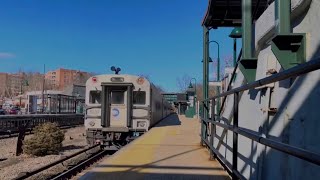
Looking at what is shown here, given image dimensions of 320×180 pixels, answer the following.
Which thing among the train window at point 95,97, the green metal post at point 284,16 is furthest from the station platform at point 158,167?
the train window at point 95,97

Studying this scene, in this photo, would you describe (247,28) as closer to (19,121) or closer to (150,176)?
(150,176)

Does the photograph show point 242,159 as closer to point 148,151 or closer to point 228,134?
point 228,134

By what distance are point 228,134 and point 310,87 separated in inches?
178

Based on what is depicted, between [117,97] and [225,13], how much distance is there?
8394 mm

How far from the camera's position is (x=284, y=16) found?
16.6 ft

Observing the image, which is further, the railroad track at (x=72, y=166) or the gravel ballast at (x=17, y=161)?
the gravel ballast at (x=17, y=161)

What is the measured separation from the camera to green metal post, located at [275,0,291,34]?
501 cm

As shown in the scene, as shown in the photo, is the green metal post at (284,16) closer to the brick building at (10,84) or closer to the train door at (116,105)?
the train door at (116,105)

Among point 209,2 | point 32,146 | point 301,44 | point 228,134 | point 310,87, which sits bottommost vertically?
point 32,146

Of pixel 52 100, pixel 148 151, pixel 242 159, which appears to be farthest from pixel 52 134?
pixel 52 100

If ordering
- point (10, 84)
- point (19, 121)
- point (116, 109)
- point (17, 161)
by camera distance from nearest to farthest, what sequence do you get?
point (17, 161) → point (116, 109) → point (19, 121) → point (10, 84)

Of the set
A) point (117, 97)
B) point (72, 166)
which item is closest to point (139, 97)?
point (117, 97)

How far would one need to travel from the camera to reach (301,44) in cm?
492

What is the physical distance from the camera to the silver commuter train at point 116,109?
64.3 feet
